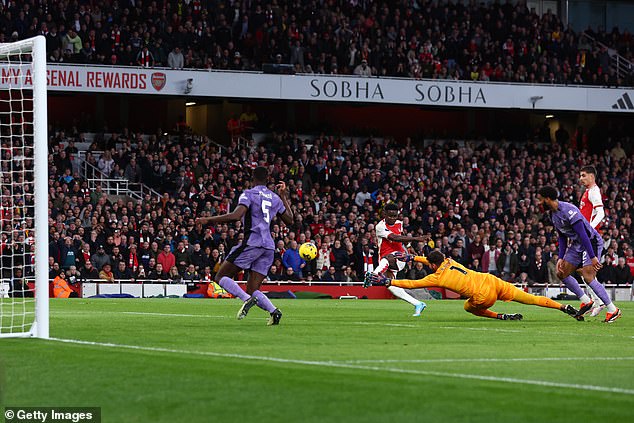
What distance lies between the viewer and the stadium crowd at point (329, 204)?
32188 millimetres

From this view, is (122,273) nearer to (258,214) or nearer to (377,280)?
(377,280)

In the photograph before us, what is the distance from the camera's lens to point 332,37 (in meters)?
43.3

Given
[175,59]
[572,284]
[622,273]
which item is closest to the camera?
[572,284]

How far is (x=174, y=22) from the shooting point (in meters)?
40.8

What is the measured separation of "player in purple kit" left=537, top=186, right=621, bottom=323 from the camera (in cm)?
1764

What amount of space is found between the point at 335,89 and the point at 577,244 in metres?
25.6

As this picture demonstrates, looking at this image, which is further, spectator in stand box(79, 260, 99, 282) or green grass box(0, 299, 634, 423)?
spectator in stand box(79, 260, 99, 282)

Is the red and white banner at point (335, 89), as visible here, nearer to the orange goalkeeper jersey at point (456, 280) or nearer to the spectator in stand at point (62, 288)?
the spectator in stand at point (62, 288)

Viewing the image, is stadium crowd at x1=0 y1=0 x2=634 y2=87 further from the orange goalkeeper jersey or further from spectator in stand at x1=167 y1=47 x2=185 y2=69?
the orange goalkeeper jersey

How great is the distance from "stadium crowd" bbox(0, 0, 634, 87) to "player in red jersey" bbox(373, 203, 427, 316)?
1964 cm

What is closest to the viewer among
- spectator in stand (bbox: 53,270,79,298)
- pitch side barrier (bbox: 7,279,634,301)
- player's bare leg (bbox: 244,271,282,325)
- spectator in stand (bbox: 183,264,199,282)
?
player's bare leg (bbox: 244,271,282,325)

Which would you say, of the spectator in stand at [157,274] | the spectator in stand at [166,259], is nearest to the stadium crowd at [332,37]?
the spectator in stand at [166,259]

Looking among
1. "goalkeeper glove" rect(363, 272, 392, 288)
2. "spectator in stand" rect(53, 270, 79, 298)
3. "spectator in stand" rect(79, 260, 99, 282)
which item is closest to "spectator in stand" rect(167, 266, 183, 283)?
"spectator in stand" rect(79, 260, 99, 282)

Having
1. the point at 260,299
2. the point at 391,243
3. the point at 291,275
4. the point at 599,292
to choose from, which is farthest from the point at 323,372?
the point at 291,275
